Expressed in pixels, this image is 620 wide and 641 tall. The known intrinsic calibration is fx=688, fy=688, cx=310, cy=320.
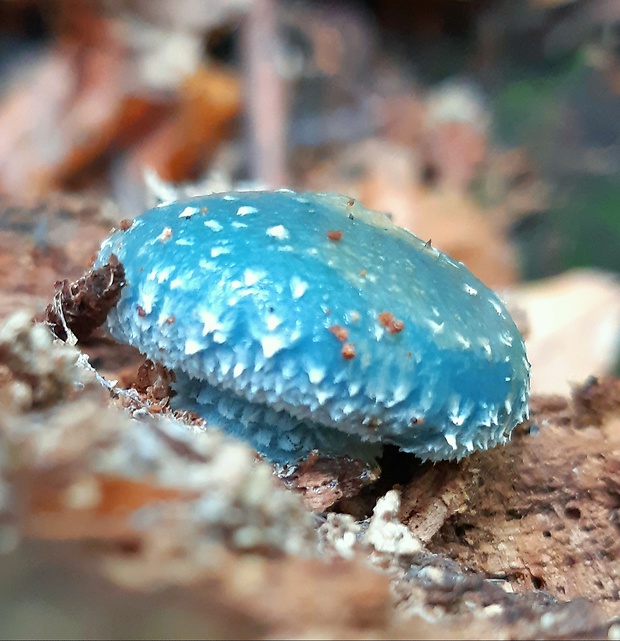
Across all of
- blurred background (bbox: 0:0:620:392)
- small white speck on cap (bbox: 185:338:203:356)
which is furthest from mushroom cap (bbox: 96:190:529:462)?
blurred background (bbox: 0:0:620:392)

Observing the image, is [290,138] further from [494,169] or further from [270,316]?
[270,316]

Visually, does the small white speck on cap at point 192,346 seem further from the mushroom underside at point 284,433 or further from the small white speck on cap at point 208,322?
the mushroom underside at point 284,433

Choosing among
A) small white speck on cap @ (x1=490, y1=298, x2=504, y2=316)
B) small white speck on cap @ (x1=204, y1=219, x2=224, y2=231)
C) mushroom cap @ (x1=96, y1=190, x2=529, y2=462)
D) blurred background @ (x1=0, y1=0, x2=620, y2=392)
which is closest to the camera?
mushroom cap @ (x1=96, y1=190, x2=529, y2=462)

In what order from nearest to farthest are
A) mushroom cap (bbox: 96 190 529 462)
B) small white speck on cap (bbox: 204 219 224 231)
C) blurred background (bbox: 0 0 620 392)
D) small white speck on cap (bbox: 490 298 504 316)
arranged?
mushroom cap (bbox: 96 190 529 462) < small white speck on cap (bbox: 204 219 224 231) < small white speck on cap (bbox: 490 298 504 316) < blurred background (bbox: 0 0 620 392)

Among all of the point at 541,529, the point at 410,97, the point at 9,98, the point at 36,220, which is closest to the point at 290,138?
the point at 410,97

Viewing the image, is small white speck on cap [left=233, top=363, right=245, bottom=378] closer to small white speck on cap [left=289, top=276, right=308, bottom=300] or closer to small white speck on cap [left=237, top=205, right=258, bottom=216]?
small white speck on cap [left=289, top=276, right=308, bottom=300]

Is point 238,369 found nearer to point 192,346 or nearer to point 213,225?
point 192,346

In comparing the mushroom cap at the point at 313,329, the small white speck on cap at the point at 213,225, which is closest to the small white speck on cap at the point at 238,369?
the mushroom cap at the point at 313,329
